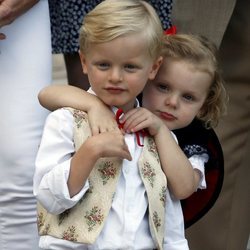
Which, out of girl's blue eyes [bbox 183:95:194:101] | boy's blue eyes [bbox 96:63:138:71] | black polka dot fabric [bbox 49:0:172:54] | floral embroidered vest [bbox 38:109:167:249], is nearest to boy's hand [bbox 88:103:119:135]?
floral embroidered vest [bbox 38:109:167:249]

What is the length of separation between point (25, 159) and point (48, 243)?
1.27 feet

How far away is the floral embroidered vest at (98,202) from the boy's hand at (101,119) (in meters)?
0.02

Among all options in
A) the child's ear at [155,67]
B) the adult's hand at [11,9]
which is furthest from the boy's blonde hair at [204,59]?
the adult's hand at [11,9]

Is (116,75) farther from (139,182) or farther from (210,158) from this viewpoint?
(210,158)

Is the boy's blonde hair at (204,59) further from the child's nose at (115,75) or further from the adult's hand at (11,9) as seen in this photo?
the adult's hand at (11,9)

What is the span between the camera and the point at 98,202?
2.45 meters

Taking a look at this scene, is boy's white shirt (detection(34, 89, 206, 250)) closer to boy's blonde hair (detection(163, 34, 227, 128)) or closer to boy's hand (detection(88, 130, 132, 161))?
boy's hand (detection(88, 130, 132, 161))

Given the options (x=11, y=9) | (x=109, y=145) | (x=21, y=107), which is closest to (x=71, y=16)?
(x=11, y=9)

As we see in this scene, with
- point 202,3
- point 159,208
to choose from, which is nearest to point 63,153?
point 159,208

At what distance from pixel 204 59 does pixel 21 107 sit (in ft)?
1.89

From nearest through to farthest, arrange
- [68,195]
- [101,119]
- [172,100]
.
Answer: [68,195] < [101,119] < [172,100]

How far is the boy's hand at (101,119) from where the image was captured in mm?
2475

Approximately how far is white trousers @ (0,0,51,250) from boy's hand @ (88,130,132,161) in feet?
1.44

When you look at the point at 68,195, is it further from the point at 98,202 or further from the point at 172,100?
the point at 172,100
